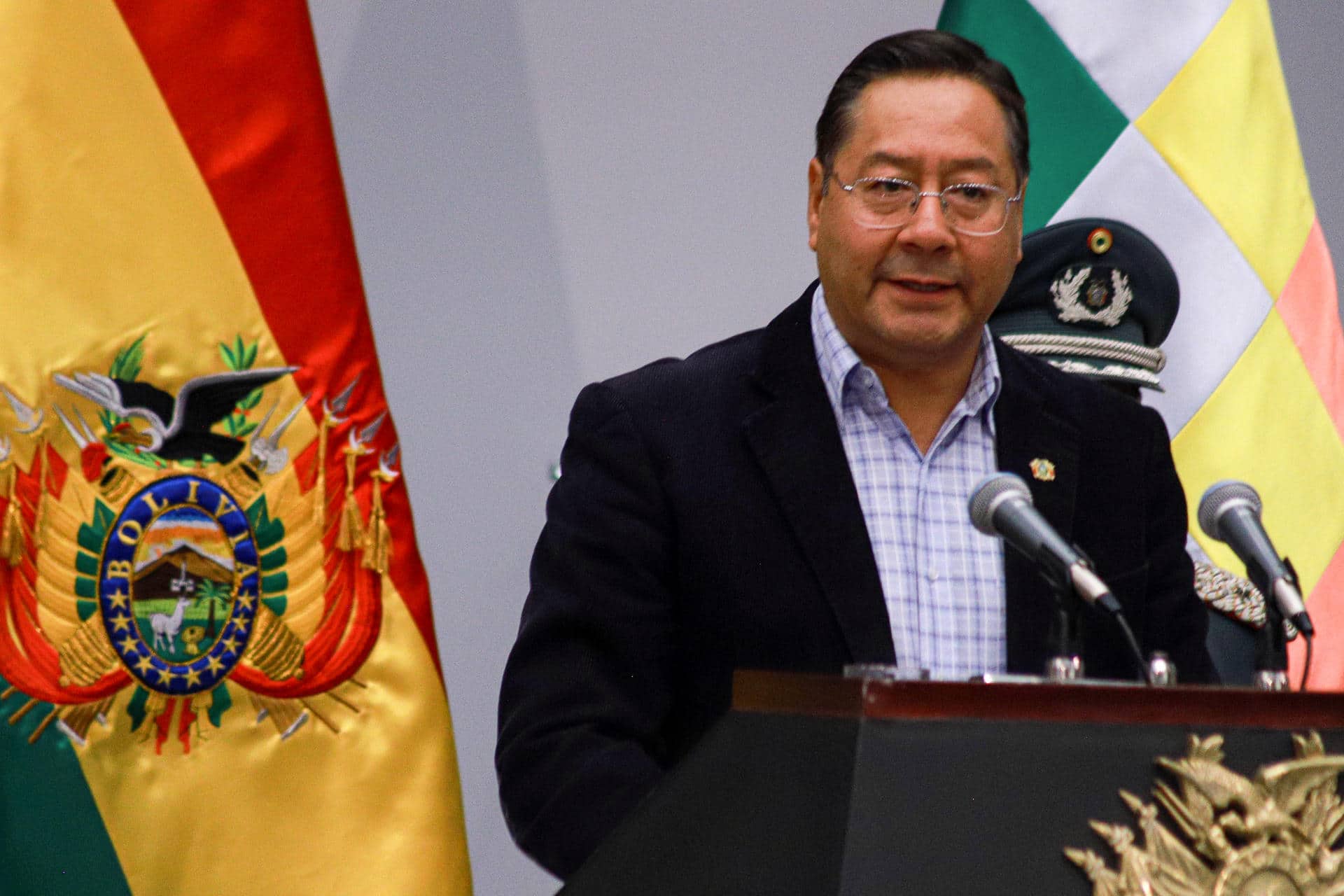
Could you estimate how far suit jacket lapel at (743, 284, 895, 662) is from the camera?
5.01ft

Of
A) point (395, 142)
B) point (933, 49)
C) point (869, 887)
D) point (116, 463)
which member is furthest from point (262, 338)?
point (869, 887)

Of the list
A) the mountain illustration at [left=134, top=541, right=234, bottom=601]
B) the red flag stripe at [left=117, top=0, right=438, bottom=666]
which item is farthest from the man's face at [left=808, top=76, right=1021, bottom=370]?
the mountain illustration at [left=134, top=541, right=234, bottom=601]

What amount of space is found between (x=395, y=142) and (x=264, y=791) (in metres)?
1.35

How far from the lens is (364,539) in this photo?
7.26ft

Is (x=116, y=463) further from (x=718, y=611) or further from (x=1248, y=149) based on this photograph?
(x=1248, y=149)

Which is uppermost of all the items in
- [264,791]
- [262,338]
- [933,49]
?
[933,49]

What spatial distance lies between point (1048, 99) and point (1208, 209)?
38 cm

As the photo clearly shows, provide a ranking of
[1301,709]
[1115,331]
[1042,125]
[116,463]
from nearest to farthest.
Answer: [1301,709] < [116,463] < [1115,331] < [1042,125]

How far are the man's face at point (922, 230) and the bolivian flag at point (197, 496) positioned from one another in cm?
92

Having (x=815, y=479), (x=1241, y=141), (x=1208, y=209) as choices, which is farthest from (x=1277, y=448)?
(x=815, y=479)

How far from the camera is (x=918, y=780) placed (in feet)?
3.07

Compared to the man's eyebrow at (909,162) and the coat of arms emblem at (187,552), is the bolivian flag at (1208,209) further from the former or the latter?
the coat of arms emblem at (187,552)

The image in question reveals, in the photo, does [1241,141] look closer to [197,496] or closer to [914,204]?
[914,204]

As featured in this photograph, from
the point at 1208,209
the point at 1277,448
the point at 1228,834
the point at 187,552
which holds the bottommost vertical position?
the point at 1277,448
